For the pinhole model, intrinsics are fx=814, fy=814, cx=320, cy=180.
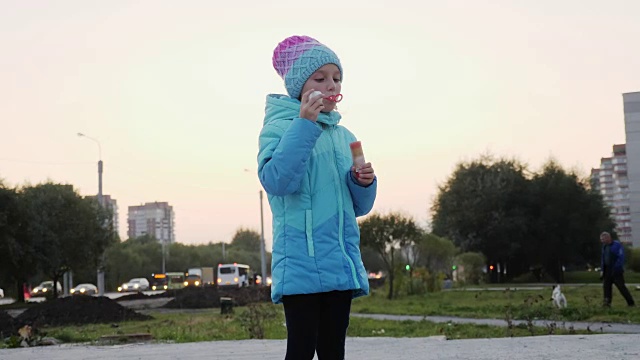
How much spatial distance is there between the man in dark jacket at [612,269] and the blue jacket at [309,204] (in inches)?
541

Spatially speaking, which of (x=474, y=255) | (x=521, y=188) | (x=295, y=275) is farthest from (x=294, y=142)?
(x=521, y=188)

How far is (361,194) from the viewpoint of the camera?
3.52 m

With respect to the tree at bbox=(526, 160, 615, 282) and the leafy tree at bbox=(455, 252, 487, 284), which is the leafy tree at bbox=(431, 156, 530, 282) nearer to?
the tree at bbox=(526, 160, 615, 282)

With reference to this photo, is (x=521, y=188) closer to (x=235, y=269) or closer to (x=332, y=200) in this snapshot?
(x=235, y=269)

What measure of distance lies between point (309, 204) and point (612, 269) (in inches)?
559

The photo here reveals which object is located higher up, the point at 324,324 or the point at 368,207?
the point at 368,207

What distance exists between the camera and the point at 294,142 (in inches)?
129

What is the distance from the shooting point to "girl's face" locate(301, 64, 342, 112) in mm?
3539

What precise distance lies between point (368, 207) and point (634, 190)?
161 feet

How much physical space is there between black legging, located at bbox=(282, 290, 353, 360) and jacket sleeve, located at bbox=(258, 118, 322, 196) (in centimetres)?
45

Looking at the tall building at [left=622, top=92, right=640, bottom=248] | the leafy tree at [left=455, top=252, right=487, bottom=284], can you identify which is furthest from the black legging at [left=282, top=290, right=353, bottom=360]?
the tall building at [left=622, top=92, right=640, bottom=248]

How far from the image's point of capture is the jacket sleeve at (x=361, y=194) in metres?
3.48

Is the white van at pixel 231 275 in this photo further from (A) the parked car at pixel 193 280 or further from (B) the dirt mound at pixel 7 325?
(B) the dirt mound at pixel 7 325

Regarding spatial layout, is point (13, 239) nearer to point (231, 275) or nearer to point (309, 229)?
point (231, 275)
